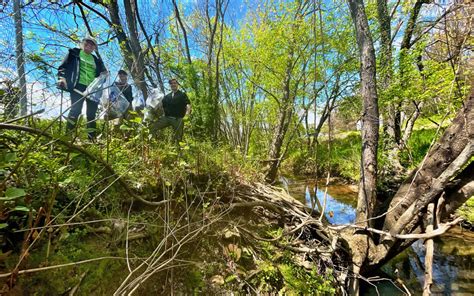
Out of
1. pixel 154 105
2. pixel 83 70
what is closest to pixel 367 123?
pixel 154 105

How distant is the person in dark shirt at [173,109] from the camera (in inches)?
150

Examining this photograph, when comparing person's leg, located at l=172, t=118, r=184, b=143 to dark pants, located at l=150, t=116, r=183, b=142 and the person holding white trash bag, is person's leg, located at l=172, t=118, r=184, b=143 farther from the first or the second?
the person holding white trash bag

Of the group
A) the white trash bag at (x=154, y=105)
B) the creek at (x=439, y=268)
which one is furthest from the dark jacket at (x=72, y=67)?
the creek at (x=439, y=268)

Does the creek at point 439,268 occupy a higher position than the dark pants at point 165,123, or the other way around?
the dark pants at point 165,123

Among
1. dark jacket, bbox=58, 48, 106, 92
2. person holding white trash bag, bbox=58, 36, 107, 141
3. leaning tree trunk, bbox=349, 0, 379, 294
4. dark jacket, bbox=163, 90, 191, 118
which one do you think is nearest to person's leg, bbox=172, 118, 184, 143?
dark jacket, bbox=163, 90, 191, 118

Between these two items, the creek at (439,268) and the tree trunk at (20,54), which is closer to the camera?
the tree trunk at (20,54)

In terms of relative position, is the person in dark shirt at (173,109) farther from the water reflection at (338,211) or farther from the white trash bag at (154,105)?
the water reflection at (338,211)

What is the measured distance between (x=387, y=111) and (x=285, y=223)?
16.5ft

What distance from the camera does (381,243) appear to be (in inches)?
94.7

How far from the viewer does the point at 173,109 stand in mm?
3963

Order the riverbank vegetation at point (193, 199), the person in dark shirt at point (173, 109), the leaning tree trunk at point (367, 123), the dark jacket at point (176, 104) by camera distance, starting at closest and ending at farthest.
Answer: the riverbank vegetation at point (193, 199) < the leaning tree trunk at point (367, 123) < the person in dark shirt at point (173, 109) < the dark jacket at point (176, 104)

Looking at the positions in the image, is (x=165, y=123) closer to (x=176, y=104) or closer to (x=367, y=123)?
(x=176, y=104)

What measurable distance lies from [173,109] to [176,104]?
0.12m

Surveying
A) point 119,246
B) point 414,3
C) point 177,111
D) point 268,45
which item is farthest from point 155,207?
point 414,3
